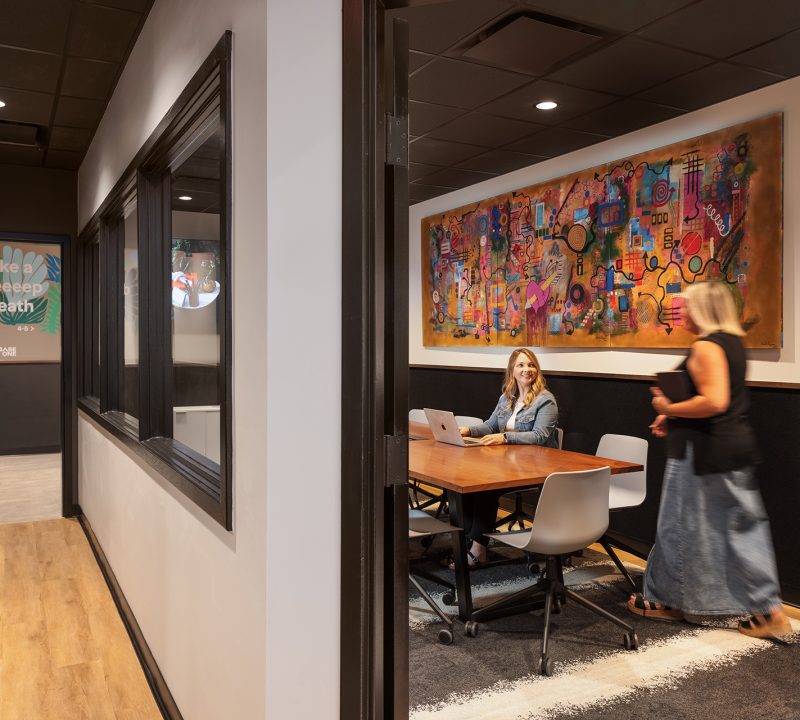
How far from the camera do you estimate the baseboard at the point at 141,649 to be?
2.47 meters

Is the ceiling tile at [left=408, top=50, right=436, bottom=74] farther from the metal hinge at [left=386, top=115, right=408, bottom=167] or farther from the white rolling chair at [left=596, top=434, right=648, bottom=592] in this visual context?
the white rolling chair at [left=596, top=434, right=648, bottom=592]

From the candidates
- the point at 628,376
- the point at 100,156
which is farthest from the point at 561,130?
the point at 100,156

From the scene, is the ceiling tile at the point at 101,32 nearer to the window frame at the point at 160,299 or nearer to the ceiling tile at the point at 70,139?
the window frame at the point at 160,299

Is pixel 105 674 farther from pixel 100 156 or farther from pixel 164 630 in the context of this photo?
pixel 100 156

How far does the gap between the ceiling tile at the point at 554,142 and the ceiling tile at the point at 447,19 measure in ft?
4.66

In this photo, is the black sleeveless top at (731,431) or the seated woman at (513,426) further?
the seated woman at (513,426)

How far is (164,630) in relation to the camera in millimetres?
2557

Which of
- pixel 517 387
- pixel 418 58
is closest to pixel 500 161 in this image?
pixel 517 387

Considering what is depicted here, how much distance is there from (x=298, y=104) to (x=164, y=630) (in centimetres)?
193

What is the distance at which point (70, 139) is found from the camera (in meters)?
4.53

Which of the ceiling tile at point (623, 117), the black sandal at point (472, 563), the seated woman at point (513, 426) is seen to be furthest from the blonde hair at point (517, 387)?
the ceiling tile at point (623, 117)

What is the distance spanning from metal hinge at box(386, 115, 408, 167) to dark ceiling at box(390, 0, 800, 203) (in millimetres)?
816

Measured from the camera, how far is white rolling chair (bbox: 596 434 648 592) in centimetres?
371

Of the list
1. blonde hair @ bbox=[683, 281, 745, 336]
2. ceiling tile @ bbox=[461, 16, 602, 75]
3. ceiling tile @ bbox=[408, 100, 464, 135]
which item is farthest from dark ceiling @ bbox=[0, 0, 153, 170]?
blonde hair @ bbox=[683, 281, 745, 336]
